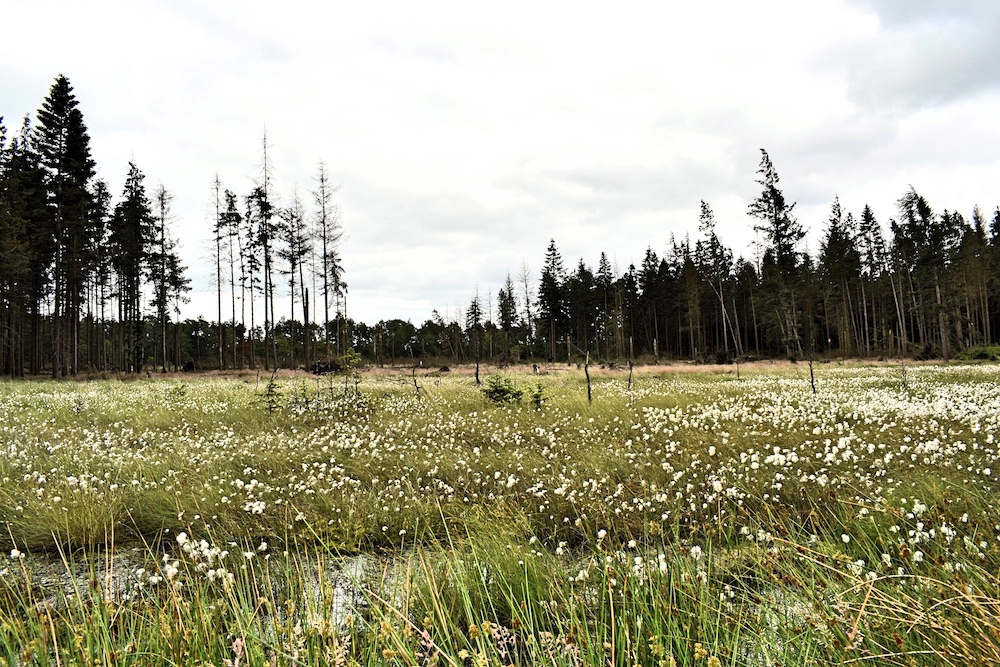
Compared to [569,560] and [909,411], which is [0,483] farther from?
[909,411]

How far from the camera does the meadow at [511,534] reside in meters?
1.98

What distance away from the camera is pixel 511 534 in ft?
11.8

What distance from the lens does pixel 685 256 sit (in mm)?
55188

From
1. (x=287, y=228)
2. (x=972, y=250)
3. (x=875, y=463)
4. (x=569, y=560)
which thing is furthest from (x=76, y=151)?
(x=972, y=250)

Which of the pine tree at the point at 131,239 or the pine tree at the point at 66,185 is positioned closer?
the pine tree at the point at 66,185

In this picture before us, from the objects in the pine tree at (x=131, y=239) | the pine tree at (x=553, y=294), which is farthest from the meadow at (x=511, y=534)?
the pine tree at (x=553, y=294)

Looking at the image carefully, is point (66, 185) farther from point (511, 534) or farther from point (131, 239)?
point (511, 534)

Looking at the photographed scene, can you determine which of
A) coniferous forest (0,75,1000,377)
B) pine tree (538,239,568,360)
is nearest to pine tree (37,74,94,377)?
coniferous forest (0,75,1000,377)

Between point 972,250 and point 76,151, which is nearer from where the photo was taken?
point 76,151

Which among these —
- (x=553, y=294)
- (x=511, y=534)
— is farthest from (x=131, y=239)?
(x=553, y=294)

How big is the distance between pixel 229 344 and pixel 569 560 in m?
87.8

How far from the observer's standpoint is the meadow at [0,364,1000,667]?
1977 millimetres

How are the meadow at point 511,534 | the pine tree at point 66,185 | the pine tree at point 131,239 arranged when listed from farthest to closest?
1. the pine tree at point 131,239
2. the pine tree at point 66,185
3. the meadow at point 511,534

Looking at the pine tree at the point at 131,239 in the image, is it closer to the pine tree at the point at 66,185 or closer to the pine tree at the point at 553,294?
the pine tree at the point at 66,185
